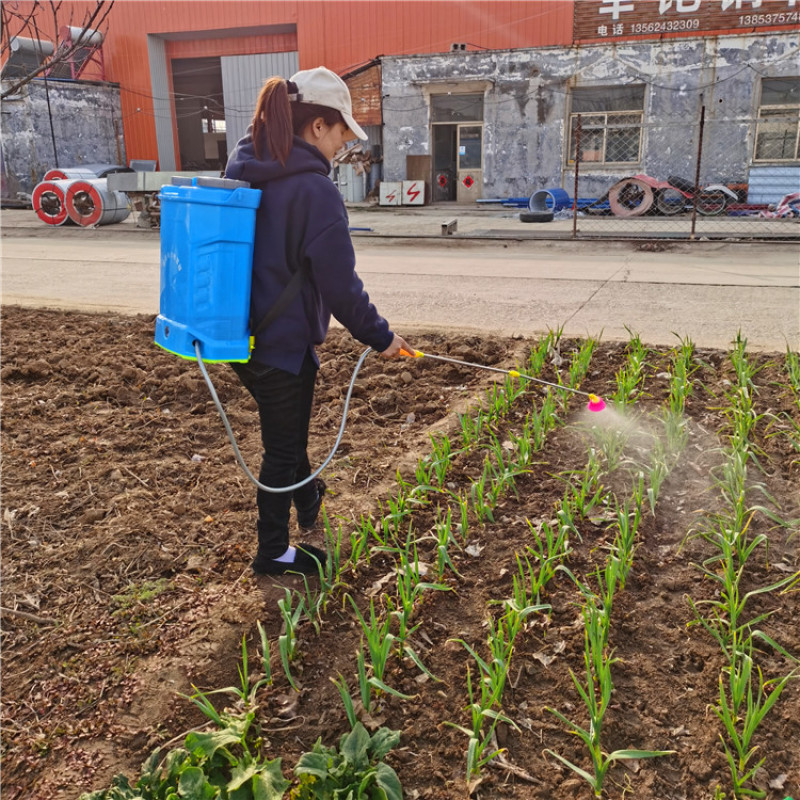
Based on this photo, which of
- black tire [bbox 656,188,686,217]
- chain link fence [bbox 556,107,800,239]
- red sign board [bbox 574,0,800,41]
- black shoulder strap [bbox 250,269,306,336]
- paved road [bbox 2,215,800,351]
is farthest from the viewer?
red sign board [bbox 574,0,800,41]

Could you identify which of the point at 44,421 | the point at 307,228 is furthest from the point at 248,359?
the point at 44,421


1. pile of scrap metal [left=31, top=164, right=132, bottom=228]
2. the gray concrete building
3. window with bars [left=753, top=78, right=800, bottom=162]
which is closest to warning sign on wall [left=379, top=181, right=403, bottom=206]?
the gray concrete building

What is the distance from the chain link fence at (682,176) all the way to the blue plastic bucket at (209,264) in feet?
45.5

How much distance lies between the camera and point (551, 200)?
20.1m

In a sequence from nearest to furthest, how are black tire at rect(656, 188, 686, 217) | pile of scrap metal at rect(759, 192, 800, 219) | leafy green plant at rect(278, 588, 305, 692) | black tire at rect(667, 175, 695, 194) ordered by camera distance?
leafy green plant at rect(278, 588, 305, 692), pile of scrap metal at rect(759, 192, 800, 219), black tire at rect(656, 188, 686, 217), black tire at rect(667, 175, 695, 194)

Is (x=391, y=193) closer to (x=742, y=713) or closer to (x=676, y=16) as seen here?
(x=676, y=16)

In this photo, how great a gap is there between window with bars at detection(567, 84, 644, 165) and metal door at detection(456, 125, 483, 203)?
114 inches

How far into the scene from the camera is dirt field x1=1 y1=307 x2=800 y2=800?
2059mm

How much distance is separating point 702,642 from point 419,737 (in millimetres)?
972

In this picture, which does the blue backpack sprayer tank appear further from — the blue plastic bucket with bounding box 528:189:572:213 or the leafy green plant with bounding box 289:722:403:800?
the blue plastic bucket with bounding box 528:189:572:213

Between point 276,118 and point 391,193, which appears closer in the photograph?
point 276,118

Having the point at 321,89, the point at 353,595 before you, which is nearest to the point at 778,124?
the point at 321,89

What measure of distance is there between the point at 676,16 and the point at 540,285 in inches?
A: 654

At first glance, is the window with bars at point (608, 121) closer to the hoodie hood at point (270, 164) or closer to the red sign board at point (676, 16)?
the red sign board at point (676, 16)
